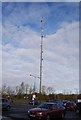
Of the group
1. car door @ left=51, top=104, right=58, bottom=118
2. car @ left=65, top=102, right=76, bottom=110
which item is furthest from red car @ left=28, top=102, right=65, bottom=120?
car @ left=65, top=102, right=76, bottom=110

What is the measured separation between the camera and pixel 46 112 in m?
24.4

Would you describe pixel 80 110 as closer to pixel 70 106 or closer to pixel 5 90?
pixel 70 106

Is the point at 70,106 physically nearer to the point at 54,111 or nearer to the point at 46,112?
the point at 54,111

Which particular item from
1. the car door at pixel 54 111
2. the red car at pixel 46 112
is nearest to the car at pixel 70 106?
the red car at pixel 46 112

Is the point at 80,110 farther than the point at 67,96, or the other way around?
the point at 67,96

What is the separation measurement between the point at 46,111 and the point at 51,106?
52.8 inches

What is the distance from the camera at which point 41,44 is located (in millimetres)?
51469

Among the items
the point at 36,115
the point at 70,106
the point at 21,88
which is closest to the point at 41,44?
the point at 70,106

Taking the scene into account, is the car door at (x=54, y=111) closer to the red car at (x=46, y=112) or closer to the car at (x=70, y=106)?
the red car at (x=46, y=112)

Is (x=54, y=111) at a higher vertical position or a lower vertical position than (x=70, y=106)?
higher

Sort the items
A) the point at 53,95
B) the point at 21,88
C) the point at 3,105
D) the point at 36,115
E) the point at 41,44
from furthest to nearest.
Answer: the point at 21,88, the point at 53,95, the point at 41,44, the point at 3,105, the point at 36,115

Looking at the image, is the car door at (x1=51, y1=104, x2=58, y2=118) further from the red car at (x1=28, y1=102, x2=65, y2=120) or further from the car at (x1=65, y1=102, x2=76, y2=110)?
the car at (x1=65, y1=102, x2=76, y2=110)

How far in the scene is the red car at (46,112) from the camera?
24016 millimetres

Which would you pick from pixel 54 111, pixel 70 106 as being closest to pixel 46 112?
pixel 54 111
